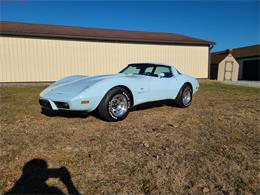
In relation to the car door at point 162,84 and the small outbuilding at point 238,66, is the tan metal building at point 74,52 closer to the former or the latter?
the small outbuilding at point 238,66

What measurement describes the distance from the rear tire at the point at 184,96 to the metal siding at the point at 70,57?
883 cm

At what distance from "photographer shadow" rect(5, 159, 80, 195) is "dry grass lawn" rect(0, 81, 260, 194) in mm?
57

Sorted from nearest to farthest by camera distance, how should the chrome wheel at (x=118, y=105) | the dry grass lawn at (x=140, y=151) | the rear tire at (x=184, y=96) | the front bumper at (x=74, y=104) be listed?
the dry grass lawn at (x=140, y=151)
the front bumper at (x=74, y=104)
the chrome wheel at (x=118, y=105)
the rear tire at (x=184, y=96)

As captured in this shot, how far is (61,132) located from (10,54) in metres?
10.4

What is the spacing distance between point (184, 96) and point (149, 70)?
1.27 metres

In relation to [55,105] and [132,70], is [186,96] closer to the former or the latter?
[132,70]

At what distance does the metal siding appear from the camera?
12.4 meters

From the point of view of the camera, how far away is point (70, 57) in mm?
13492

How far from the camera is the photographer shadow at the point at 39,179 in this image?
212 centimetres

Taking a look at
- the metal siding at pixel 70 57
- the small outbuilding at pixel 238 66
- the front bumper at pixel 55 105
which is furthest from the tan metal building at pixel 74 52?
the front bumper at pixel 55 105

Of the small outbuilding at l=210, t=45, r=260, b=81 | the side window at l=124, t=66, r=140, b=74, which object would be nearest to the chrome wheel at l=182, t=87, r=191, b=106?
the side window at l=124, t=66, r=140, b=74

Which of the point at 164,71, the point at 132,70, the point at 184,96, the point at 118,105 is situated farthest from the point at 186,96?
the point at 118,105

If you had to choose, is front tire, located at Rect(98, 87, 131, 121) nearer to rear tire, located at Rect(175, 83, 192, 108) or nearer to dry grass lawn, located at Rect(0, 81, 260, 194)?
dry grass lawn, located at Rect(0, 81, 260, 194)

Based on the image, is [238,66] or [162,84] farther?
[238,66]
